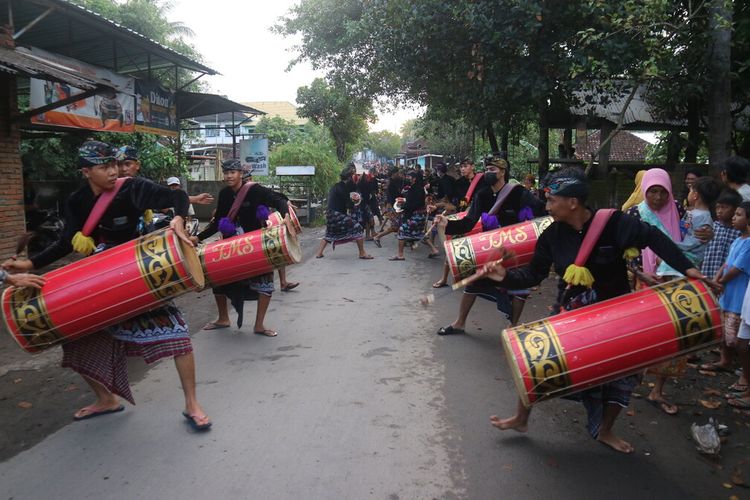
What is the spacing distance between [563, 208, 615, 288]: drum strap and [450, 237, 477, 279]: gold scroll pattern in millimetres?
1367

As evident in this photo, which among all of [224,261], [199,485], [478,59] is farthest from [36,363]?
[478,59]

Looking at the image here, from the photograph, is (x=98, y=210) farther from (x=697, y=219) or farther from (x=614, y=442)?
(x=697, y=219)

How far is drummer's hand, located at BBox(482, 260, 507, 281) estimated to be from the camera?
2848mm

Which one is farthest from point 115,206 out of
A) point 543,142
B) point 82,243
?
point 543,142

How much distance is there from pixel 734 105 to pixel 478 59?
6.10 metres

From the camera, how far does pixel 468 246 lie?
425cm

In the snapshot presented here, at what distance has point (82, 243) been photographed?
3273 millimetres

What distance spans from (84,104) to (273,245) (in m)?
6.66

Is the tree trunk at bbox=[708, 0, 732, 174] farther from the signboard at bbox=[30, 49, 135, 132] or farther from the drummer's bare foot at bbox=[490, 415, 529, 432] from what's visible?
the signboard at bbox=[30, 49, 135, 132]

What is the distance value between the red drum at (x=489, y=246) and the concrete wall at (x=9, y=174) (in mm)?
6215

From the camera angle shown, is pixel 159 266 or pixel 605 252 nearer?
pixel 605 252

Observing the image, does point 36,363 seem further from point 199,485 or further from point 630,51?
point 630,51

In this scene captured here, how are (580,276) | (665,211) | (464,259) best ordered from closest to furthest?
(580,276) → (665,211) → (464,259)

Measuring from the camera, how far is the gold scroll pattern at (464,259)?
4191mm
